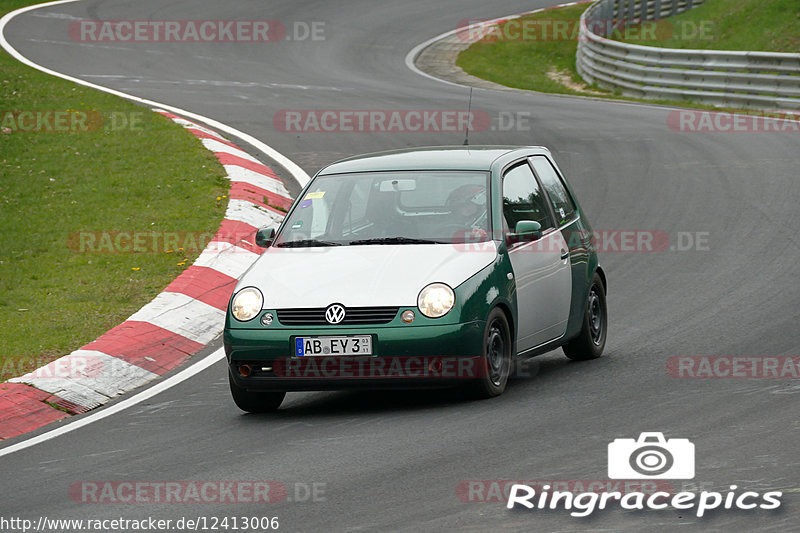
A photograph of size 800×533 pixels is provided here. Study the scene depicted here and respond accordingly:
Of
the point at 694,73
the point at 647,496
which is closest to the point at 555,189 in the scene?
the point at 647,496

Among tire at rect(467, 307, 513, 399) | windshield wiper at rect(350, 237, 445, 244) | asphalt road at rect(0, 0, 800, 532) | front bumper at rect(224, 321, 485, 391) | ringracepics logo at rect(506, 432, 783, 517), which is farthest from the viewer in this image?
Answer: windshield wiper at rect(350, 237, 445, 244)

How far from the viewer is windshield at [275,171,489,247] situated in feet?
28.5

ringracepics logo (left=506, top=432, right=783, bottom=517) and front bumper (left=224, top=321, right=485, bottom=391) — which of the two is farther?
front bumper (left=224, top=321, right=485, bottom=391)

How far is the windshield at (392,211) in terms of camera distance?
869 cm

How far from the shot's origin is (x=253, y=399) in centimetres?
836

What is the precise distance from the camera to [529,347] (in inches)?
351

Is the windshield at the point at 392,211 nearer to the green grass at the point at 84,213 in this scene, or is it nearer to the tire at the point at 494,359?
the tire at the point at 494,359

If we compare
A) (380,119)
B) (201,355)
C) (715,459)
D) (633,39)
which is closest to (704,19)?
(633,39)

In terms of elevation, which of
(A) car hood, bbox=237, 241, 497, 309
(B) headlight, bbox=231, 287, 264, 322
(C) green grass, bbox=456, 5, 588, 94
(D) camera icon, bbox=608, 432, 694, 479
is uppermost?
(A) car hood, bbox=237, 241, 497, 309

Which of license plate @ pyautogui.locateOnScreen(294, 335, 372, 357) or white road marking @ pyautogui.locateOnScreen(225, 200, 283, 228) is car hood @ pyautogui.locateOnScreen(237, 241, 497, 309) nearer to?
license plate @ pyautogui.locateOnScreen(294, 335, 372, 357)

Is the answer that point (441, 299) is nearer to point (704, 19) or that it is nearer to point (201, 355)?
point (201, 355)

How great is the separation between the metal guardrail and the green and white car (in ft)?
50.3

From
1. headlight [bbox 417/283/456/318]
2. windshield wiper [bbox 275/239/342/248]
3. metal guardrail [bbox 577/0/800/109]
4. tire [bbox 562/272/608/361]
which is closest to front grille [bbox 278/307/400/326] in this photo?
headlight [bbox 417/283/456/318]

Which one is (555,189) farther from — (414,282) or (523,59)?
(523,59)
